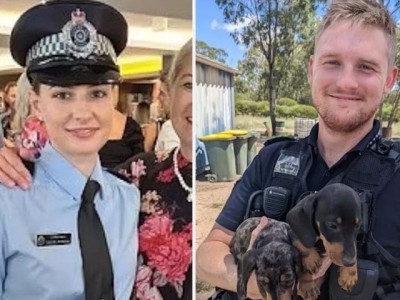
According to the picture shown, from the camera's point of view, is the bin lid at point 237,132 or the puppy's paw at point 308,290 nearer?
the puppy's paw at point 308,290

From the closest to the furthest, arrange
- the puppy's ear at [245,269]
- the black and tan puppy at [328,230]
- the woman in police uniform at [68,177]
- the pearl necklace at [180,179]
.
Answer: the black and tan puppy at [328,230]
the puppy's ear at [245,269]
the woman in police uniform at [68,177]
the pearl necklace at [180,179]

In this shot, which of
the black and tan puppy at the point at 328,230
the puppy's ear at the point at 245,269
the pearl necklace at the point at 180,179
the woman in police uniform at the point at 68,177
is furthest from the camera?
the pearl necklace at the point at 180,179

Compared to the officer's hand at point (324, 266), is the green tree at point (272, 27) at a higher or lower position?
higher

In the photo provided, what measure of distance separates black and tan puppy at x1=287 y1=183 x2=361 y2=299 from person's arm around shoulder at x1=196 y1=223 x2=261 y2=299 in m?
0.23

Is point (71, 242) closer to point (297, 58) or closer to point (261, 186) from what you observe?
point (261, 186)

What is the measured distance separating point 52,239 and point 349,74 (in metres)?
1.14

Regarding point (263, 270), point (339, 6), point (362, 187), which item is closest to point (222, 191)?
point (263, 270)

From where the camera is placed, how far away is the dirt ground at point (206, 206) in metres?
2.30

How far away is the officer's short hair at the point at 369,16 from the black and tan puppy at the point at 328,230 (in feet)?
1.57

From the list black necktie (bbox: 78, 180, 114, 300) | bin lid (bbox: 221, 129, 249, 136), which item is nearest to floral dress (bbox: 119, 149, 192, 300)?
black necktie (bbox: 78, 180, 114, 300)

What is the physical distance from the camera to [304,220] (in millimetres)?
2139

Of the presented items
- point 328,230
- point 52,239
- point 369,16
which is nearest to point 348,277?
point 328,230

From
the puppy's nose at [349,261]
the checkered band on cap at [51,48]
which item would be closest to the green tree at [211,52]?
the checkered band on cap at [51,48]

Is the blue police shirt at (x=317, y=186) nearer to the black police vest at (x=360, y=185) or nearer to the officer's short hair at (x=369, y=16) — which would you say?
the black police vest at (x=360, y=185)
